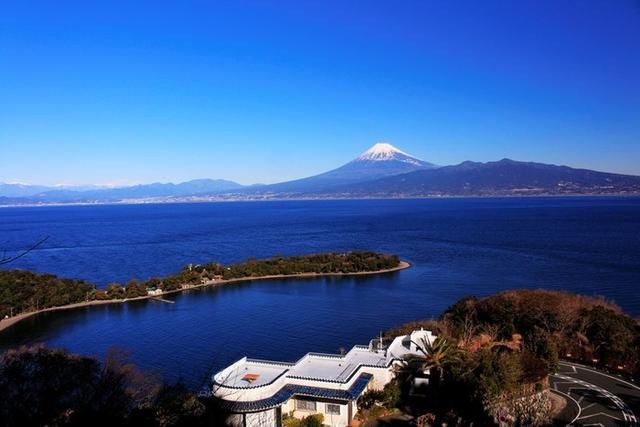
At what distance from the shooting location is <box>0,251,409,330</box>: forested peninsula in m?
26.6

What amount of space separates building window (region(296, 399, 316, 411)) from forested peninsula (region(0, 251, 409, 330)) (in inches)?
755

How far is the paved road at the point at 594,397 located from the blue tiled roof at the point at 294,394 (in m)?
4.21

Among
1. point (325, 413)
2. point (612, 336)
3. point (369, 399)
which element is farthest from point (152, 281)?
point (612, 336)

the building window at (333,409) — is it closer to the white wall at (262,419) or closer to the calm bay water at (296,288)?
the white wall at (262,419)

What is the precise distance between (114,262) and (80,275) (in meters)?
5.86

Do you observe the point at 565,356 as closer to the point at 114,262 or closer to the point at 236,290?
the point at 236,290

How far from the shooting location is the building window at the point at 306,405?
1115 centimetres

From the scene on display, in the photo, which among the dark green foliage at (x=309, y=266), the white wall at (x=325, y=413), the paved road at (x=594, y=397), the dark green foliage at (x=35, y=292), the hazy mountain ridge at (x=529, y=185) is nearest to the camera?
the paved road at (x=594, y=397)

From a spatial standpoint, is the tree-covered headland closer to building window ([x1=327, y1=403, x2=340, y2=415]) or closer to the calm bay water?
the calm bay water

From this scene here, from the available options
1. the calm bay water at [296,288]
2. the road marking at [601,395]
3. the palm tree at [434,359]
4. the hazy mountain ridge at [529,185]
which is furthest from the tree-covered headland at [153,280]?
the hazy mountain ridge at [529,185]

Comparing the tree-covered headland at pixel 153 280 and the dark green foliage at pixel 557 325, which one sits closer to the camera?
the dark green foliage at pixel 557 325

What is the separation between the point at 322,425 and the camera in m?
10.8

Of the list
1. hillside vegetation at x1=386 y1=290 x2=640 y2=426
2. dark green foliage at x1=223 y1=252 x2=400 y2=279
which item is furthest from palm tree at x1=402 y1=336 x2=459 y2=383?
dark green foliage at x1=223 y1=252 x2=400 y2=279

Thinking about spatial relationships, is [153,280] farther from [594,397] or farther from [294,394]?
[594,397]
